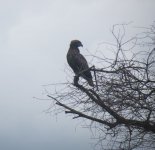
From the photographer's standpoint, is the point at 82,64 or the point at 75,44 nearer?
the point at 82,64

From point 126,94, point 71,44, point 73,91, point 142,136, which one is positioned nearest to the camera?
point 126,94

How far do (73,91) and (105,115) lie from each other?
0.60 metres

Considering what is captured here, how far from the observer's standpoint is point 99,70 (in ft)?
15.1

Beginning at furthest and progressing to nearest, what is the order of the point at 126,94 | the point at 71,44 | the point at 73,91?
1. the point at 71,44
2. the point at 73,91
3. the point at 126,94

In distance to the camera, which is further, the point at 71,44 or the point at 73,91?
the point at 71,44

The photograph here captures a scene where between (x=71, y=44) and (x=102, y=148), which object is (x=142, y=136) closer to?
(x=102, y=148)

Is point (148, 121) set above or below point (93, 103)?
below

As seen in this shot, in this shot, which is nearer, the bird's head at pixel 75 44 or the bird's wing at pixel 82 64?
the bird's wing at pixel 82 64

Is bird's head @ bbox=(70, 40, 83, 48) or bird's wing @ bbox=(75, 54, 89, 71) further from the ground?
bird's head @ bbox=(70, 40, 83, 48)

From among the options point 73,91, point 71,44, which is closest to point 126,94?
point 73,91

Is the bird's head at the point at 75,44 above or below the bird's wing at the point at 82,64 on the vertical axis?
above

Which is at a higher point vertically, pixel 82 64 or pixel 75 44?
pixel 75 44

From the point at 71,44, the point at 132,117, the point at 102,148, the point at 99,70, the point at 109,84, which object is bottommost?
the point at 102,148

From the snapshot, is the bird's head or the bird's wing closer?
the bird's wing
